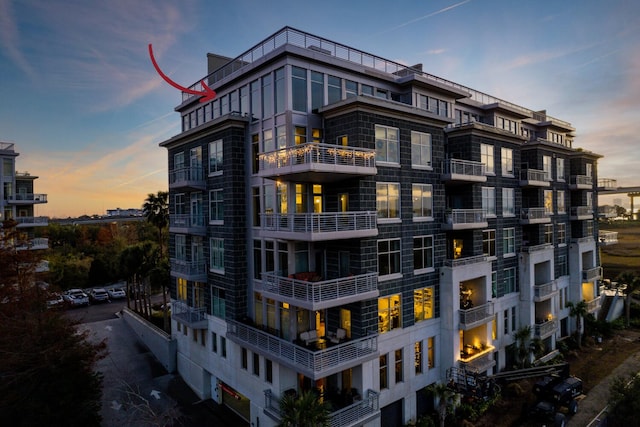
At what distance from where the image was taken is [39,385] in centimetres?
1695

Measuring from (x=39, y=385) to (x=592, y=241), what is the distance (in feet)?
148

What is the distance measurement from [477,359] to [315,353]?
12529 mm

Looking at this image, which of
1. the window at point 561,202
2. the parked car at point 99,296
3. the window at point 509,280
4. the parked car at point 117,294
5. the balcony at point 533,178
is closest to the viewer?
the window at point 509,280

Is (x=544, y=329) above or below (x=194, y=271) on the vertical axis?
below

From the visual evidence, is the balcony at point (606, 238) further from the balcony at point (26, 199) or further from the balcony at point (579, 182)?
the balcony at point (26, 199)

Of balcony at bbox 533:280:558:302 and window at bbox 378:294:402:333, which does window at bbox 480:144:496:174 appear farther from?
window at bbox 378:294:402:333

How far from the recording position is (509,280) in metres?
27.0

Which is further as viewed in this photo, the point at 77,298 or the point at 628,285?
the point at 77,298

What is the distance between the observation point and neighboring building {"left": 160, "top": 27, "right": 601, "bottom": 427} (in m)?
16.9

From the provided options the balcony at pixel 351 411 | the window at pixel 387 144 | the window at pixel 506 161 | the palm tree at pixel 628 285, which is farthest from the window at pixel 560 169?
the balcony at pixel 351 411

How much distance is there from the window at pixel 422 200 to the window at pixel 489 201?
585cm

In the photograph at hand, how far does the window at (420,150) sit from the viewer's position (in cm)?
2022

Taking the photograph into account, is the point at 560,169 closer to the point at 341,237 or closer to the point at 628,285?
the point at 628,285

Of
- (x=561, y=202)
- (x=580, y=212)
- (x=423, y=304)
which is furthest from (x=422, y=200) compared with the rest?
(x=580, y=212)
